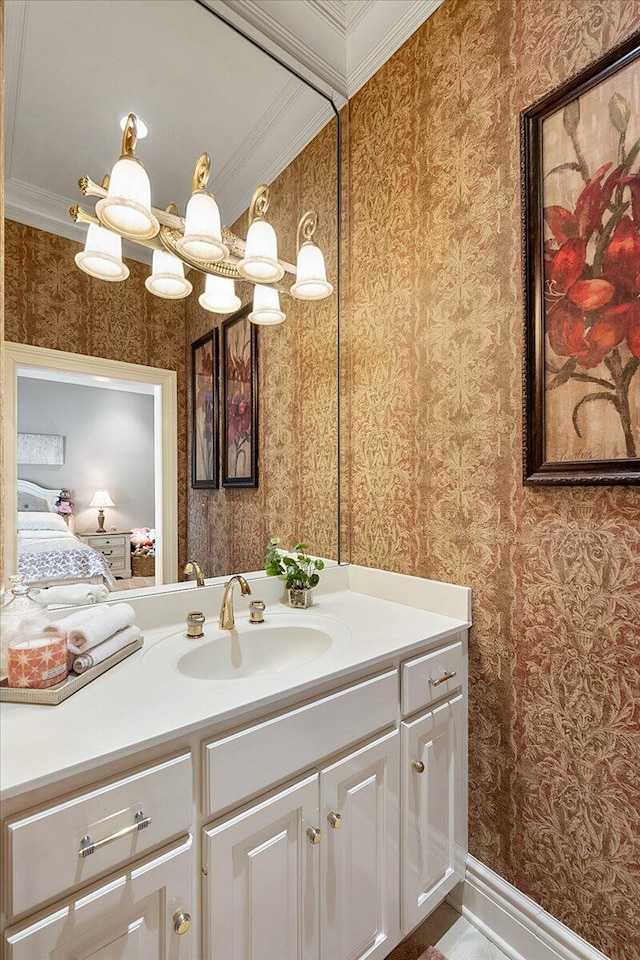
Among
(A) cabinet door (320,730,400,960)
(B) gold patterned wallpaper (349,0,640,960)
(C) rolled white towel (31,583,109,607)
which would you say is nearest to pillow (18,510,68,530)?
(C) rolled white towel (31,583,109,607)

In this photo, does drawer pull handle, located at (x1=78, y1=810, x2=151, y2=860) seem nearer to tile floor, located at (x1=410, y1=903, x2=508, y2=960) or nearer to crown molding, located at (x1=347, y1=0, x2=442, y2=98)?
tile floor, located at (x1=410, y1=903, x2=508, y2=960)

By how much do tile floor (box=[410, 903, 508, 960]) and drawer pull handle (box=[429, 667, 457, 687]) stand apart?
749mm

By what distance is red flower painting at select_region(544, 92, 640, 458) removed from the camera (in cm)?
104

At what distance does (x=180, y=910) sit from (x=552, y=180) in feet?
5.78

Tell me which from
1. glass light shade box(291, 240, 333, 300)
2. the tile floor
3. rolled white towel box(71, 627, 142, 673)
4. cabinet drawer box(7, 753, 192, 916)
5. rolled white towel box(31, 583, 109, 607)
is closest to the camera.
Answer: cabinet drawer box(7, 753, 192, 916)

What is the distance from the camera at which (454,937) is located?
4.35 ft

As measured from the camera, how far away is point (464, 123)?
1383mm

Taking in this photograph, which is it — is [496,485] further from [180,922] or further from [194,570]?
[180,922]

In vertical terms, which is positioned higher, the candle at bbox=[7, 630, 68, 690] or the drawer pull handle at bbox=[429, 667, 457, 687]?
the candle at bbox=[7, 630, 68, 690]

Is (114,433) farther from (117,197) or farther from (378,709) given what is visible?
(378,709)

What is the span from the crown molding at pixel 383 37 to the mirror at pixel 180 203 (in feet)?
0.43

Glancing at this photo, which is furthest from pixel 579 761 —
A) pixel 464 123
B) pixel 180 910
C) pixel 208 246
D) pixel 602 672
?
pixel 464 123

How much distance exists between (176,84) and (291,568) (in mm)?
1498

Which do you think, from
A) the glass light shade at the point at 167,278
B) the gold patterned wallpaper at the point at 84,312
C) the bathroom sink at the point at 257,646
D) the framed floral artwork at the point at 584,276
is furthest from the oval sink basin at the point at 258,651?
the glass light shade at the point at 167,278
